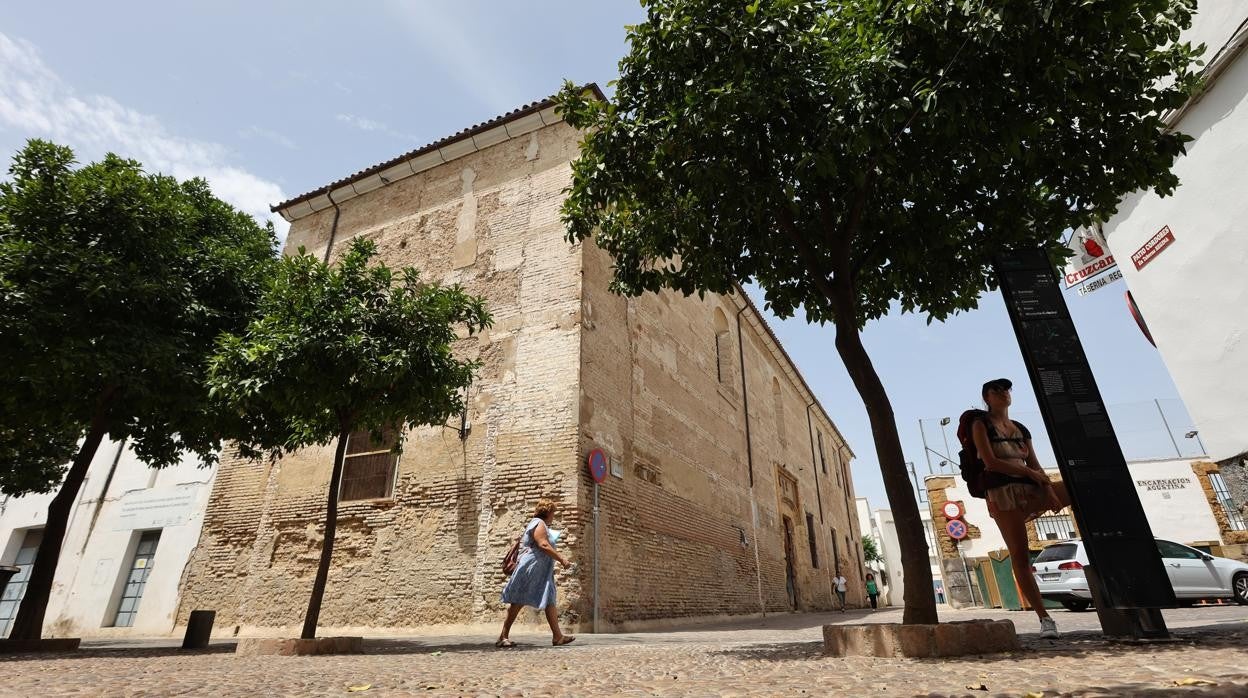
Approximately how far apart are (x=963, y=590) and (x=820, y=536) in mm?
6103

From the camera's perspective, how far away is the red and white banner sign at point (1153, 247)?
27.3 ft

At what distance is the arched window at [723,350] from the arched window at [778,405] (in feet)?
13.7

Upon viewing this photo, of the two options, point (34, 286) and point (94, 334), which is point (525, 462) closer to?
point (94, 334)

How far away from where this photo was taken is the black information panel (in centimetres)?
350

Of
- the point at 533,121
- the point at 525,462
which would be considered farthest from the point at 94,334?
the point at 533,121

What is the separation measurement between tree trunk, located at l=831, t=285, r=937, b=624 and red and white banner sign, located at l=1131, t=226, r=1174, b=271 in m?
6.76

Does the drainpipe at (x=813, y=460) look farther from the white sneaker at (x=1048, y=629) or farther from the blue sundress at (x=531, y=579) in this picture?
the white sneaker at (x=1048, y=629)

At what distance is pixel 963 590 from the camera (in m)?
16.6

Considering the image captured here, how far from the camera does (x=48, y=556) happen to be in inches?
286

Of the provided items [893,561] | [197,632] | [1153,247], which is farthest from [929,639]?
[893,561]

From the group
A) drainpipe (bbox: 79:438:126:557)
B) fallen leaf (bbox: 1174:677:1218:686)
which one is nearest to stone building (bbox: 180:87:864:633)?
drainpipe (bbox: 79:438:126:557)

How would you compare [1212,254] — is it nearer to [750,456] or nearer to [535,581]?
[535,581]

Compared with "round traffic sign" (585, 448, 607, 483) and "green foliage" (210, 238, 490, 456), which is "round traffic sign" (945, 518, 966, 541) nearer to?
"round traffic sign" (585, 448, 607, 483)

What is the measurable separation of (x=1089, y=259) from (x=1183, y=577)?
18.5ft
